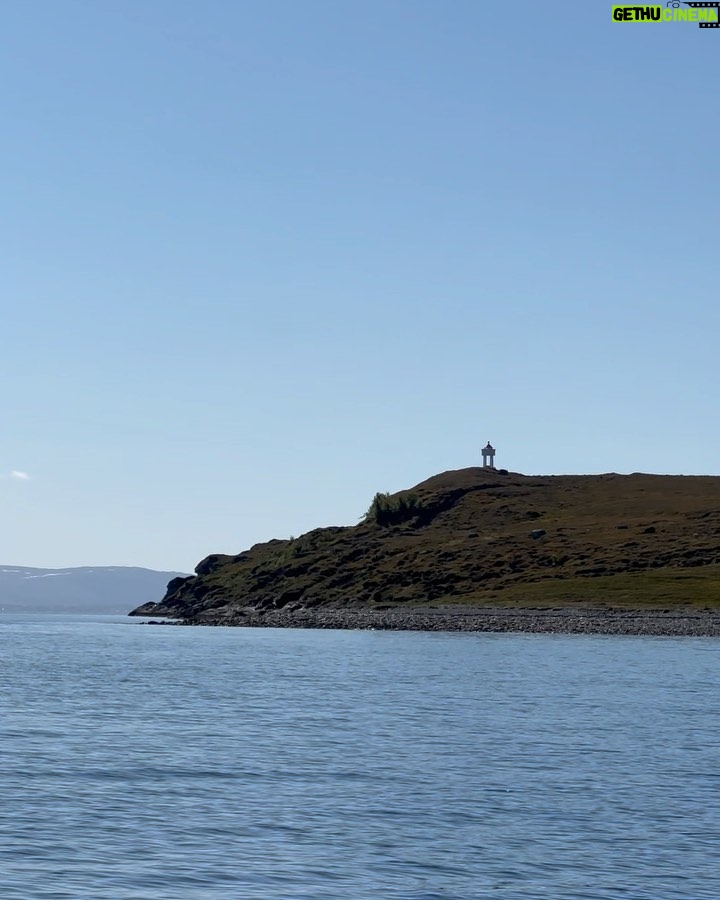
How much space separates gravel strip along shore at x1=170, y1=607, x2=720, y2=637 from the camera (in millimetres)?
128875

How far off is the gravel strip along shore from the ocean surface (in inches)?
2079

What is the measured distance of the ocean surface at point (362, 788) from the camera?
25.9 metres

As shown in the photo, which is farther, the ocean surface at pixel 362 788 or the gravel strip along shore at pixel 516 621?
the gravel strip along shore at pixel 516 621

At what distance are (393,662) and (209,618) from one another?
106m

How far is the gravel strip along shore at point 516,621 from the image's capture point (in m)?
129

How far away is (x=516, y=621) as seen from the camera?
464 ft

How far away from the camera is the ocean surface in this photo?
85.0 ft

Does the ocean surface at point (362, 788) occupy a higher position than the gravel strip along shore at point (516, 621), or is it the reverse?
the gravel strip along shore at point (516, 621)

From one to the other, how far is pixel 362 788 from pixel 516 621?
350 feet

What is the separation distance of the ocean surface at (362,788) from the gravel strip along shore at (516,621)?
5280cm

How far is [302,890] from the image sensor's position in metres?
24.8

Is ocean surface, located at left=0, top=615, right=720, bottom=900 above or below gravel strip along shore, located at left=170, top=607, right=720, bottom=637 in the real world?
below

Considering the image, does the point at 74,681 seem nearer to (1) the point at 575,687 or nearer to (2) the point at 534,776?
(1) the point at 575,687

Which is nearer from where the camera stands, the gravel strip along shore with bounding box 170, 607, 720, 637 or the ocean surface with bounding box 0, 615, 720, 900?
the ocean surface with bounding box 0, 615, 720, 900
